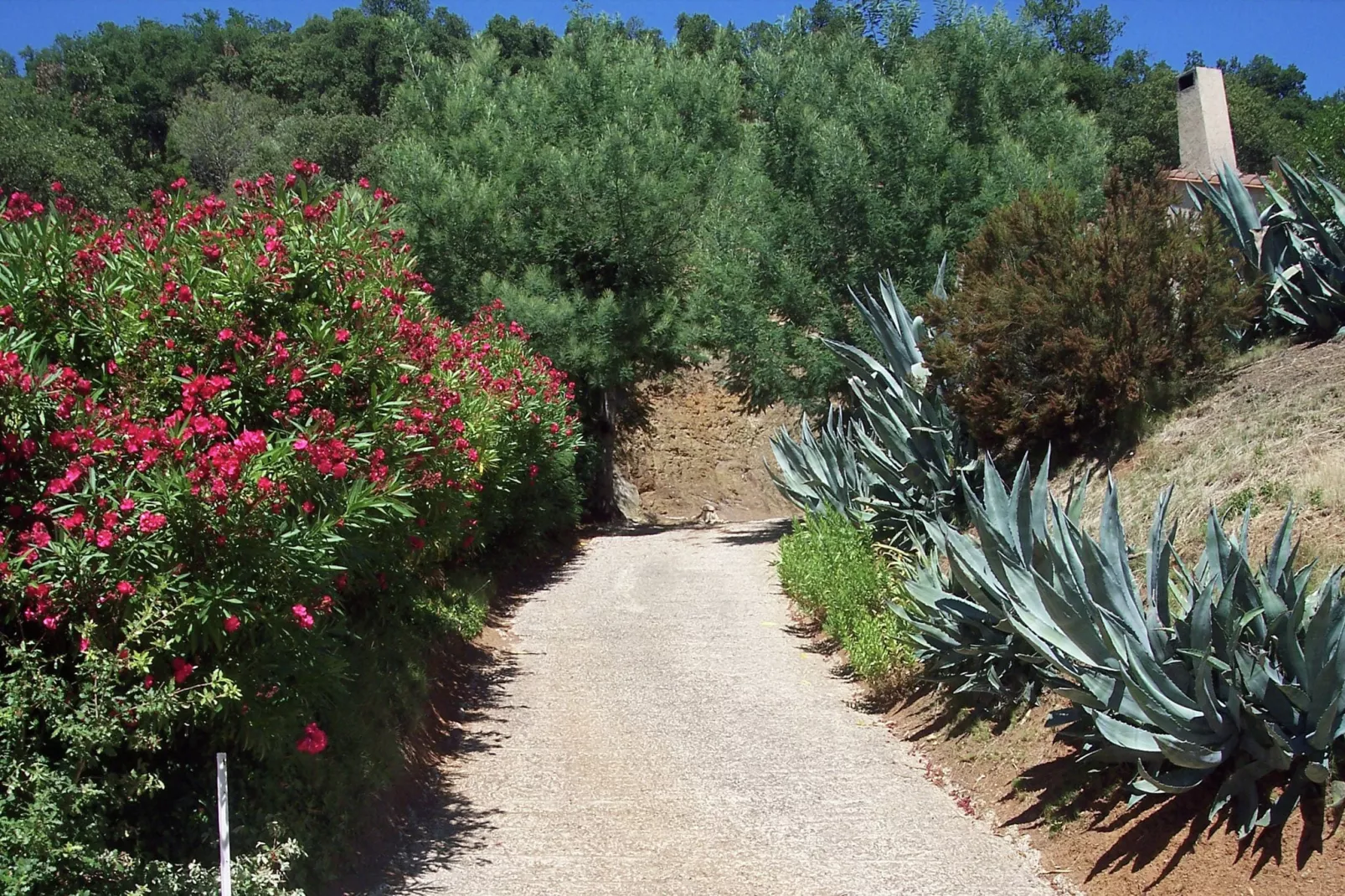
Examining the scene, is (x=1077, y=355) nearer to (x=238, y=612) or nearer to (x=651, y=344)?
(x=238, y=612)

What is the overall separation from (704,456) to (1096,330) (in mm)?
23572

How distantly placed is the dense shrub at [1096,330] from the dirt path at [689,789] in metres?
2.62

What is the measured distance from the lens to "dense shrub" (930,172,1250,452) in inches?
356

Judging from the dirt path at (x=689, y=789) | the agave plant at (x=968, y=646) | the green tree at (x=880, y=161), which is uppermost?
the green tree at (x=880, y=161)

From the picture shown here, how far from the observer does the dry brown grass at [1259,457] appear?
6.86 metres

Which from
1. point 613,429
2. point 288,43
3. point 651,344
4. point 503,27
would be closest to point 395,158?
point 651,344

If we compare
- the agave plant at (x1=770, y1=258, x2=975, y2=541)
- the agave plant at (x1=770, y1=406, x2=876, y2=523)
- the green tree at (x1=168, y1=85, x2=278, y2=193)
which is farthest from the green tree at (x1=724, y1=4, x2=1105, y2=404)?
the green tree at (x1=168, y1=85, x2=278, y2=193)

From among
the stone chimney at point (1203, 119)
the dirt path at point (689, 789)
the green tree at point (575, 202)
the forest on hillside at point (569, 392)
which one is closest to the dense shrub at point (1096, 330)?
the forest on hillside at point (569, 392)

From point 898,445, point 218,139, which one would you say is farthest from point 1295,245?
point 218,139

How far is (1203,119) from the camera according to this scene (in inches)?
806

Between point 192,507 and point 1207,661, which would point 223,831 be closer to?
point 192,507

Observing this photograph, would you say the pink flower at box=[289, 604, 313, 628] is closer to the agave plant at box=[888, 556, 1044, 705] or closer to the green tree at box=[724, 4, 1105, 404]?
the agave plant at box=[888, 556, 1044, 705]

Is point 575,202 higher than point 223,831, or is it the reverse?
point 575,202

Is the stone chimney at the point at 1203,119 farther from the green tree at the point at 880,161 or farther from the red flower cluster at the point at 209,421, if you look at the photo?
the red flower cluster at the point at 209,421
